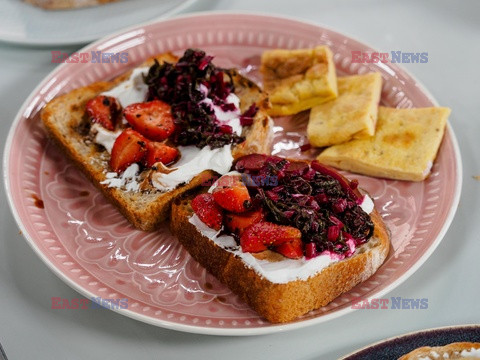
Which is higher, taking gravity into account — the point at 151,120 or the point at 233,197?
the point at 151,120

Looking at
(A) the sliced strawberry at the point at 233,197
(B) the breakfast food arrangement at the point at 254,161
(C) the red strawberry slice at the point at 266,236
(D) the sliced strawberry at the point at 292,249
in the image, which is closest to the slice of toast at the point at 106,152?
(B) the breakfast food arrangement at the point at 254,161

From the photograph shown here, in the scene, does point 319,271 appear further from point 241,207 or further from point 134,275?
point 134,275

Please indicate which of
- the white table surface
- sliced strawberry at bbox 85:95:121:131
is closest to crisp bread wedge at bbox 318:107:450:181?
the white table surface

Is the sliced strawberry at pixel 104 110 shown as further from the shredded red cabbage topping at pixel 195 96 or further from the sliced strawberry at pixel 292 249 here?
the sliced strawberry at pixel 292 249

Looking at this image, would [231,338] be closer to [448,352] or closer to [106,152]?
[448,352]

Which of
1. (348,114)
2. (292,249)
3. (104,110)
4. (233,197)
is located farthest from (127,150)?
(348,114)

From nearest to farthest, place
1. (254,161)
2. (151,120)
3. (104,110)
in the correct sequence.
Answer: (254,161)
(151,120)
(104,110)
